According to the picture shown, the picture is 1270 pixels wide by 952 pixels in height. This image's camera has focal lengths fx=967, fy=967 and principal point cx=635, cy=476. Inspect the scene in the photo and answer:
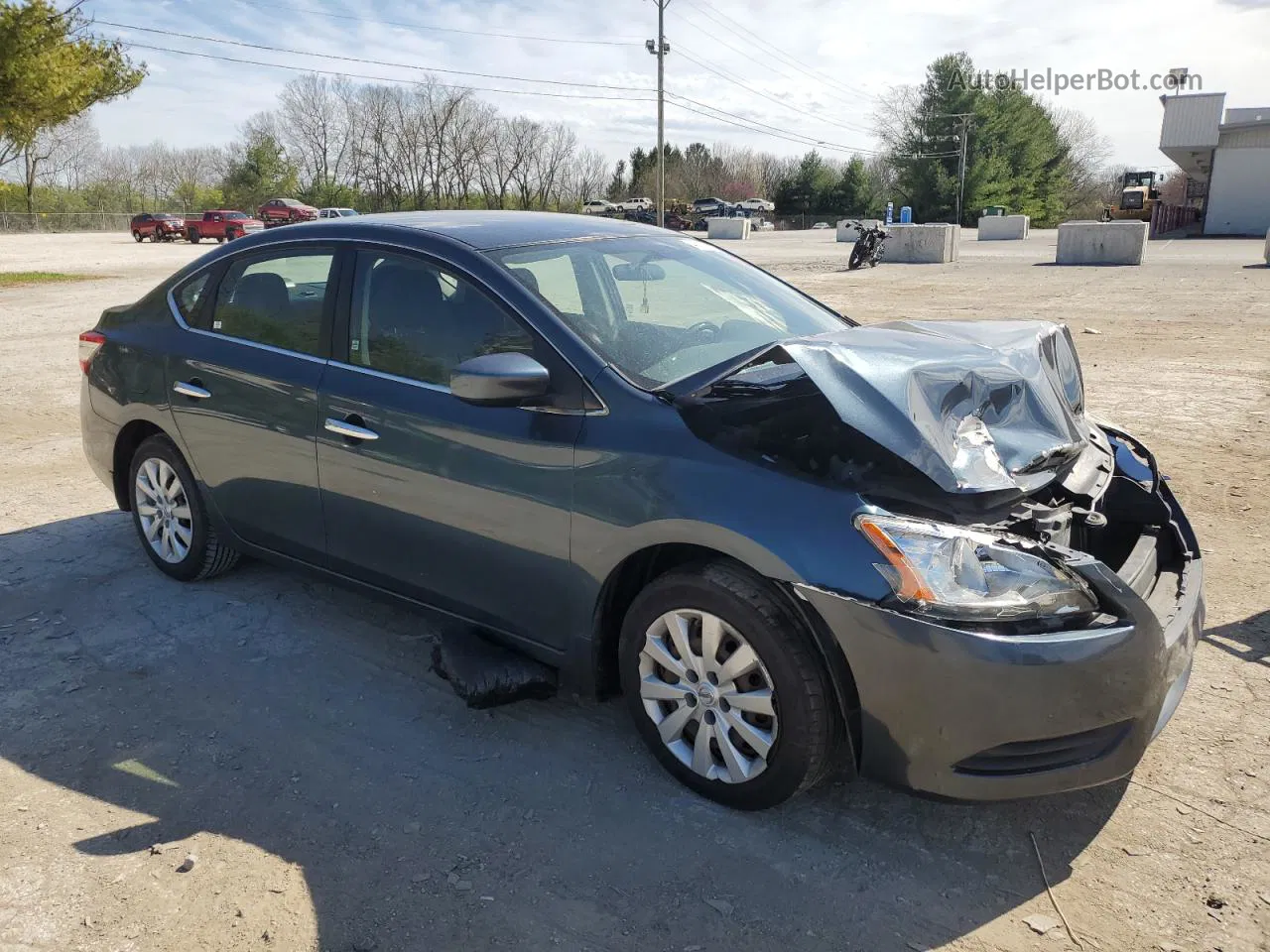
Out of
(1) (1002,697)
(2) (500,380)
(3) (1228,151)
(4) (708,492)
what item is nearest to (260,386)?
(2) (500,380)

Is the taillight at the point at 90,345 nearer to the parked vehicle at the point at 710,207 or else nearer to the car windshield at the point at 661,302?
the car windshield at the point at 661,302

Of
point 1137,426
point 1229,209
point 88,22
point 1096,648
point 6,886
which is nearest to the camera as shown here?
point 1096,648

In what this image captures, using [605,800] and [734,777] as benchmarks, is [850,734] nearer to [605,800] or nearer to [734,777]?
[734,777]

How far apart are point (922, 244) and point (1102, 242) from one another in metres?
4.79

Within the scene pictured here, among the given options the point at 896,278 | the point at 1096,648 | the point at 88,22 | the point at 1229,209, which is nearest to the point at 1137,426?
the point at 1096,648

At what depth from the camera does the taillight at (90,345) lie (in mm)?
4902

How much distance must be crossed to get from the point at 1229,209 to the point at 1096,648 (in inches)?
2087

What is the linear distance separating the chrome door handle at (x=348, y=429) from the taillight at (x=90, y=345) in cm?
192

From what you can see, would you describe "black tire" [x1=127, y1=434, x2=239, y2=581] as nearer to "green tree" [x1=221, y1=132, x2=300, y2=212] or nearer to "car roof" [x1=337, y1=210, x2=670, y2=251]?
"car roof" [x1=337, y1=210, x2=670, y2=251]

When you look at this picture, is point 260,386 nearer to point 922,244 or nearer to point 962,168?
point 922,244

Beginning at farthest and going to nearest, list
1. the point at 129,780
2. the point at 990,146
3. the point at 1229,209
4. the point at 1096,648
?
the point at 990,146 < the point at 1229,209 < the point at 129,780 < the point at 1096,648

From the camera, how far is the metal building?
45188 mm

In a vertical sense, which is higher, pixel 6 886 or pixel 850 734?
pixel 850 734

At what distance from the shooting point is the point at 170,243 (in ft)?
153
